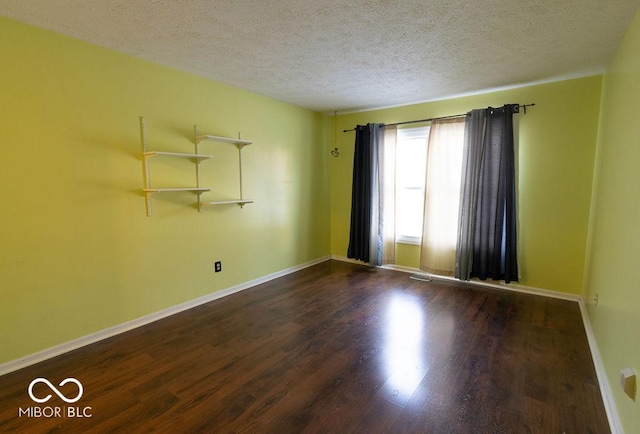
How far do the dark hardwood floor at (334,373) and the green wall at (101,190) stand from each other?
37cm

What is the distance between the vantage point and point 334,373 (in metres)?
2.10

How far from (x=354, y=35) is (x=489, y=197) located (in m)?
2.46

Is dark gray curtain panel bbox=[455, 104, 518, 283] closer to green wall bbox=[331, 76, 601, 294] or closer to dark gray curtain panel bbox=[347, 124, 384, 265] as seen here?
green wall bbox=[331, 76, 601, 294]

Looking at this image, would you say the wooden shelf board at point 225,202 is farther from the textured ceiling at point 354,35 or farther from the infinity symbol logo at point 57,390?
the infinity symbol logo at point 57,390

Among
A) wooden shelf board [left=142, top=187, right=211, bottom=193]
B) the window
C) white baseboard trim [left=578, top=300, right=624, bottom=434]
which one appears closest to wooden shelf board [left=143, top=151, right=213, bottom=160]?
wooden shelf board [left=142, top=187, right=211, bottom=193]

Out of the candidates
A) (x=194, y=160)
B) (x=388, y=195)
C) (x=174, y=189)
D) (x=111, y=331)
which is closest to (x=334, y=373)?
(x=111, y=331)

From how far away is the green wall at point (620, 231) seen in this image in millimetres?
1514

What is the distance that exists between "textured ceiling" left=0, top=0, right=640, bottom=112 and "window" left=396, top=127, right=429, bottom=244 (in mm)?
1115

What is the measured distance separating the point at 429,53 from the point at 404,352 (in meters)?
2.42

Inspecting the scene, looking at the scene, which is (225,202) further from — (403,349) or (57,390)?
(403,349)

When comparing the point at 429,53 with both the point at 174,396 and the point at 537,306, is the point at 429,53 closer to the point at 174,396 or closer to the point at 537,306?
the point at 537,306

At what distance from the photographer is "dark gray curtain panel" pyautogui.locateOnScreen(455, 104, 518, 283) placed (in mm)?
3486

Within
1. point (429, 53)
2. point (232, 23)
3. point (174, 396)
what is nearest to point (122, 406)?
point (174, 396)

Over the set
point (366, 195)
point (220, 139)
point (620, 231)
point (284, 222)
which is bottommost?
point (284, 222)
